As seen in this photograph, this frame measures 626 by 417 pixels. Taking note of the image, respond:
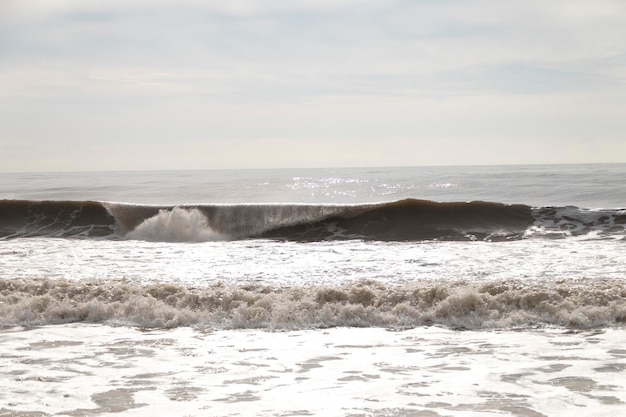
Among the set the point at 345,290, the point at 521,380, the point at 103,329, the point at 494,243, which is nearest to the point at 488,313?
the point at 345,290

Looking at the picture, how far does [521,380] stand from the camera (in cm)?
561

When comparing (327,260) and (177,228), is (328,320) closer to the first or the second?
(327,260)

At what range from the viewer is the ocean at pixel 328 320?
5.31m

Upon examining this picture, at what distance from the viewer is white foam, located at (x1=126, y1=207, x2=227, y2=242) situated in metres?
16.4

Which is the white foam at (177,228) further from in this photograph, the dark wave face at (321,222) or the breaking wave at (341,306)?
the breaking wave at (341,306)

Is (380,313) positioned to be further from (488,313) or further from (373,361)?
(373,361)

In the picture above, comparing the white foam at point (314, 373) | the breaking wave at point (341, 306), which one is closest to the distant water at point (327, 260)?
the breaking wave at point (341, 306)

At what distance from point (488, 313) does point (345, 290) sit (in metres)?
1.80

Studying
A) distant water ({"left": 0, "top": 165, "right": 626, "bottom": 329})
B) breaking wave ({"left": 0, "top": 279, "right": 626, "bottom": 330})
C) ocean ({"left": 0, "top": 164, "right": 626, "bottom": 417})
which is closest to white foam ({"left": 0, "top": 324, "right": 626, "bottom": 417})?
ocean ({"left": 0, "top": 164, "right": 626, "bottom": 417})

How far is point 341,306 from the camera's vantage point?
832cm

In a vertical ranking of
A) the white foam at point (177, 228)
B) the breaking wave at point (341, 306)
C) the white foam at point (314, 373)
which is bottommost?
the white foam at point (314, 373)

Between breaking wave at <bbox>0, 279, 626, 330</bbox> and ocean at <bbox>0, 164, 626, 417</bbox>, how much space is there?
2cm

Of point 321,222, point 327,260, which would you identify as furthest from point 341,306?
point 321,222

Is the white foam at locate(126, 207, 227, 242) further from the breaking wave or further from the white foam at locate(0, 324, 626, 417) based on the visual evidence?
the white foam at locate(0, 324, 626, 417)
